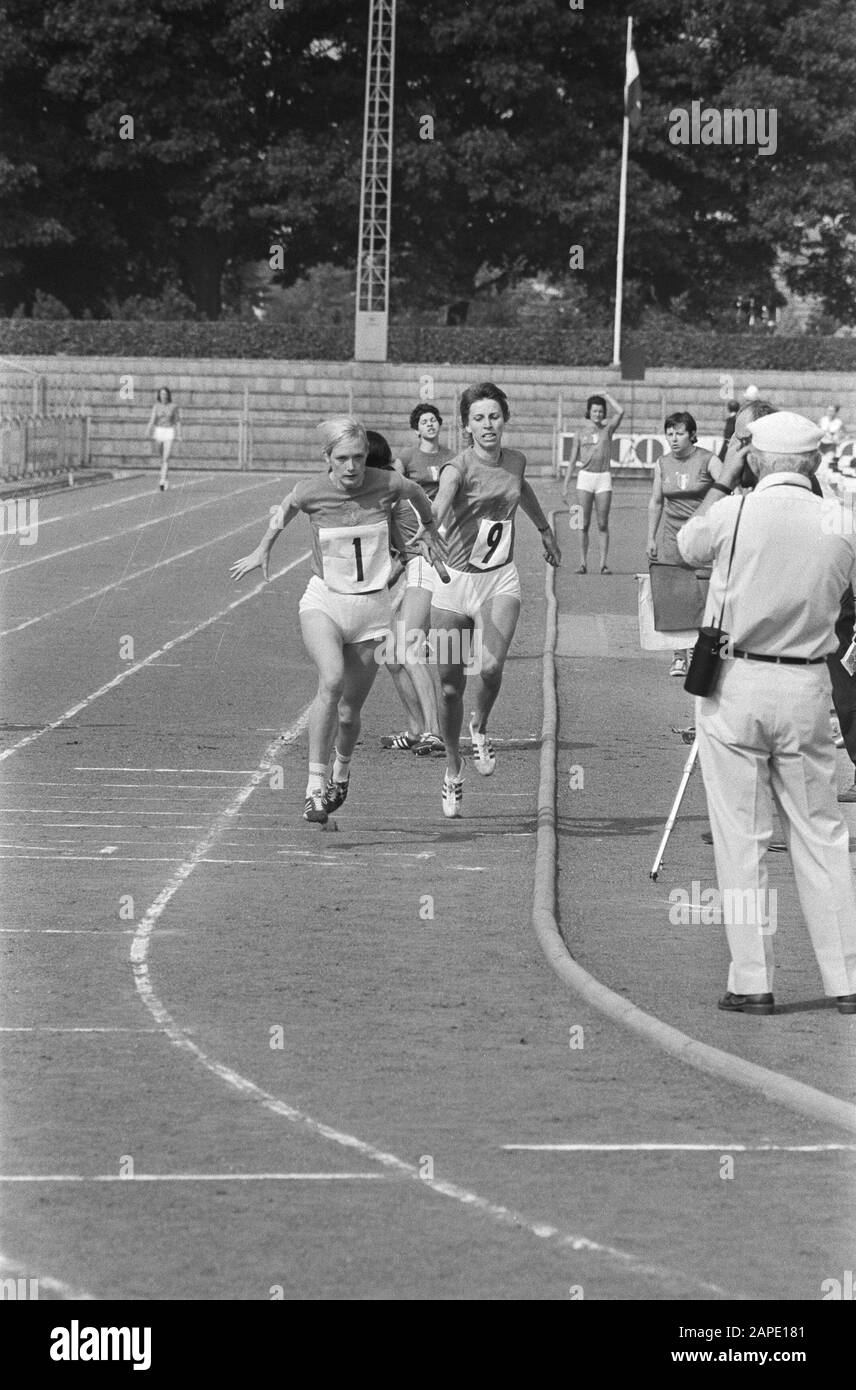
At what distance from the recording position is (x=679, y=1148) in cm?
614

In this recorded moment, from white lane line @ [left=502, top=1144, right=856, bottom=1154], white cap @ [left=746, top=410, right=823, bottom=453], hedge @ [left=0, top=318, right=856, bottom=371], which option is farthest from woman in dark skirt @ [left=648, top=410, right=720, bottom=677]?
hedge @ [left=0, top=318, right=856, bottom=371]

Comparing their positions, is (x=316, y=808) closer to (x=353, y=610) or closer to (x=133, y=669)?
(x=353, y=610)

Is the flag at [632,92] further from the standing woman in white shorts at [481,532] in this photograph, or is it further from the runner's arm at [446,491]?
the runner's arm at [446,491]

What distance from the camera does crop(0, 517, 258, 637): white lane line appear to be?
20456 millimetres

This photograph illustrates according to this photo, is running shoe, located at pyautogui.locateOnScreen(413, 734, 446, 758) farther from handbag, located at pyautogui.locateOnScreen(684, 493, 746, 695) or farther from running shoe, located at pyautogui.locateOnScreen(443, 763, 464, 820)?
handbag, located at pyautogui.locateOnScreen(684, 493, 746, 695)

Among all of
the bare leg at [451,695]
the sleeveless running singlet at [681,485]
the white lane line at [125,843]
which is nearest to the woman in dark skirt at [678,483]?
the sleeveless running singlet at [681,485]

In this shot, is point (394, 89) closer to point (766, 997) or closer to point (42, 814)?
point (42, 814)

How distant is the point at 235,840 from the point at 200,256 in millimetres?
51737

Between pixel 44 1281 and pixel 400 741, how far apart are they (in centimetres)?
920

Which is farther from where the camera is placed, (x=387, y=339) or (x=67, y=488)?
(x=387, y=339)

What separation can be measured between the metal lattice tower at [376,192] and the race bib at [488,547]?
Answer: 134 feet

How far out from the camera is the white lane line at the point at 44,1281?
194 inches

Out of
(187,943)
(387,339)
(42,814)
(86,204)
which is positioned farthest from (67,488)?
(187,943)
